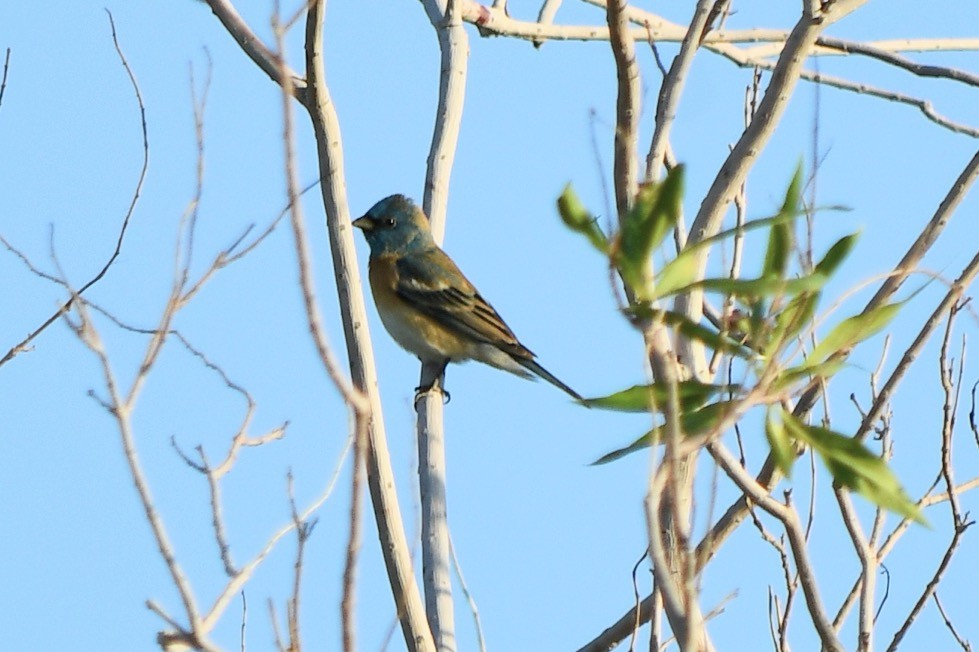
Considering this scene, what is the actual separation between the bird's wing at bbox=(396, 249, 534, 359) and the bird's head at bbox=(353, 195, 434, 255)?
0.12 m

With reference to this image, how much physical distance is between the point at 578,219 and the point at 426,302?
4948mm

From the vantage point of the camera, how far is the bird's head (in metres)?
7.36

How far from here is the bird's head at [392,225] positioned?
736cm

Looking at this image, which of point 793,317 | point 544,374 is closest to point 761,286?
point 793,317

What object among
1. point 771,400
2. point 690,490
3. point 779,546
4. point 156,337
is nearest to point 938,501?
point 779,546

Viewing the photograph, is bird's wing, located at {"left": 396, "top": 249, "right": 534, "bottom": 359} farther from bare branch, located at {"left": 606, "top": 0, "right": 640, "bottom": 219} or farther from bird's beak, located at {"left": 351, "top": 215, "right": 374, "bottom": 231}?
bare branch, located at {"left": 606, "top": 0, "right": 640, "bottom": 219}

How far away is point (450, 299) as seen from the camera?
7.32 meters

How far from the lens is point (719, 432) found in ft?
7.62

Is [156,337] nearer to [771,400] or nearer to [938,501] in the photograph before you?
[771,400]

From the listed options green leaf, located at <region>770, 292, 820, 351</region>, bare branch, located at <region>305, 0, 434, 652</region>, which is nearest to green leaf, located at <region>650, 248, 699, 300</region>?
green leaf, located at <region>770, 292, 820, 351</region>

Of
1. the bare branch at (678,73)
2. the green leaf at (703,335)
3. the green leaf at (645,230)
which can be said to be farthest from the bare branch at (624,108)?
the green leaf at (645,230)

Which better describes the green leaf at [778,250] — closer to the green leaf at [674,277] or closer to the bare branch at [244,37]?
the green leaf at [674,277]

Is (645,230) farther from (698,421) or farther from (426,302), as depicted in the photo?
(426,302)

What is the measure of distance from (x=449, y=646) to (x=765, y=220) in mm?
1664
